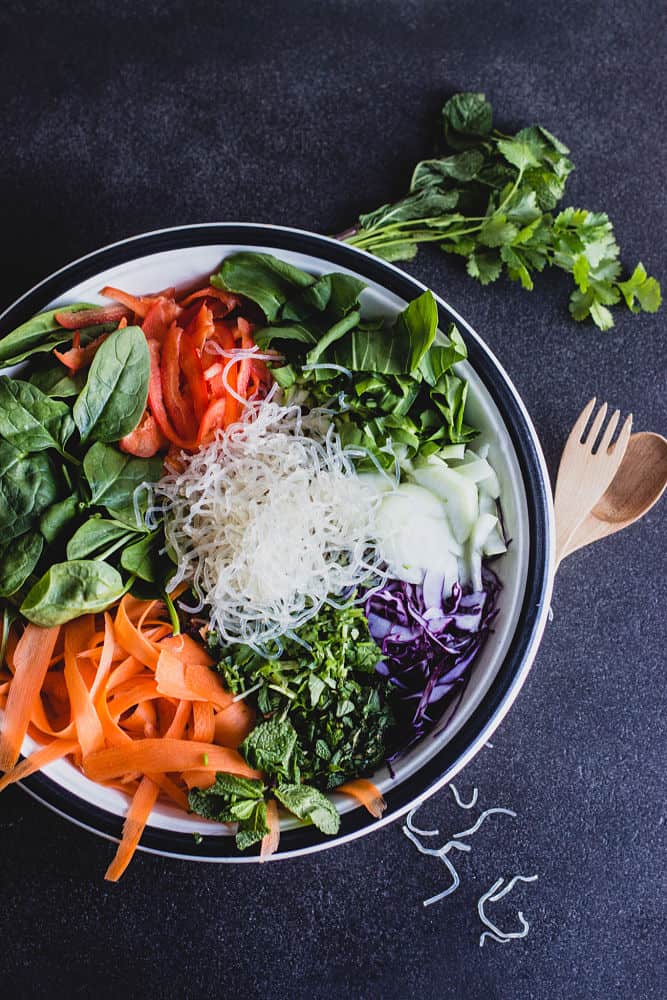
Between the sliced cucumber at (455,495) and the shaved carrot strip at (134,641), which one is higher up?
the shaved carrot strip at (134,641)

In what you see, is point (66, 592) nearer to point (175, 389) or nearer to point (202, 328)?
point (175, 389)

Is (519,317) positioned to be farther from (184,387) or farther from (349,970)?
(349,970)

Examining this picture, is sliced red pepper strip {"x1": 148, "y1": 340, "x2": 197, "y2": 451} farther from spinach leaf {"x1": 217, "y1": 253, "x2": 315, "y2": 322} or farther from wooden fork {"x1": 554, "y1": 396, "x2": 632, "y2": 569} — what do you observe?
wooden fork {"x1": 554, "y1": 396, "x2": 632, "y2": 569}

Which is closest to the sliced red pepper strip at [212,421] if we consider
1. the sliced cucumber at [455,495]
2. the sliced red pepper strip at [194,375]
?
the sliced red pepper strip at [194,375]

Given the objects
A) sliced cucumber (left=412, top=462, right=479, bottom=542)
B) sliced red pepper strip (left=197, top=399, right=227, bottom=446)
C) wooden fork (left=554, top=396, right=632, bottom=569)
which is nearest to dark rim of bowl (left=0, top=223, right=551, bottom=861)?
sliced cucumber (left=412, top=462, right=479, bottom=542)

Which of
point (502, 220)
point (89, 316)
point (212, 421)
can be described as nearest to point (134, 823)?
point (212, 421)

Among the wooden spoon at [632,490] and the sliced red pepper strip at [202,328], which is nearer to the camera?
the sliced red pepper strip at [202,328]

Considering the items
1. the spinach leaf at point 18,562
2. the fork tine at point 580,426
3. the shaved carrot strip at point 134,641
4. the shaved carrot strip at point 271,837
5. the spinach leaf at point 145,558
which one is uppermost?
the spinach leaf at point 18,562

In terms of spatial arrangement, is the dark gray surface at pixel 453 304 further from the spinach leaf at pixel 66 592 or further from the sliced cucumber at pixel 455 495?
the spinach leaf at pixel 66 592
